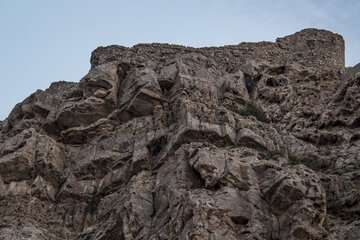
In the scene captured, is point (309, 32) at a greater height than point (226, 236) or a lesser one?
greater

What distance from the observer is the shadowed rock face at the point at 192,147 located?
18.0 m

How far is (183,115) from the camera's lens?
2316 cm

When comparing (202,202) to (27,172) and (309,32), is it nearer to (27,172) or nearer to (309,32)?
(27,172)

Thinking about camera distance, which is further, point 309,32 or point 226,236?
point 309,32

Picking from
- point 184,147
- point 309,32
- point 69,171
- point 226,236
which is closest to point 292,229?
point 226,236

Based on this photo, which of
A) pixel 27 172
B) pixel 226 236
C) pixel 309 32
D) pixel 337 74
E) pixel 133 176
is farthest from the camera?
pixel 309 32

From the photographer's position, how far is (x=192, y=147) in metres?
20.7

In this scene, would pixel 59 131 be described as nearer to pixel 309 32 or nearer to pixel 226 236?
pixel 226 236

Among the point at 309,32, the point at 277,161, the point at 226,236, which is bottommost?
the point at 226,236

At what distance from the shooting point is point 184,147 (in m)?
21.3

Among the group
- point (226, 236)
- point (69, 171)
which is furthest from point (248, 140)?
point (69, 171)

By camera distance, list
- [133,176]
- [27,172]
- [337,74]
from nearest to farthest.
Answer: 1. [133,176]
2. [27,172]
3. [337,74]

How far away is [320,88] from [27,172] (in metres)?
13.3

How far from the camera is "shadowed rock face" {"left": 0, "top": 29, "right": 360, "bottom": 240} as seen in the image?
1797 cm
